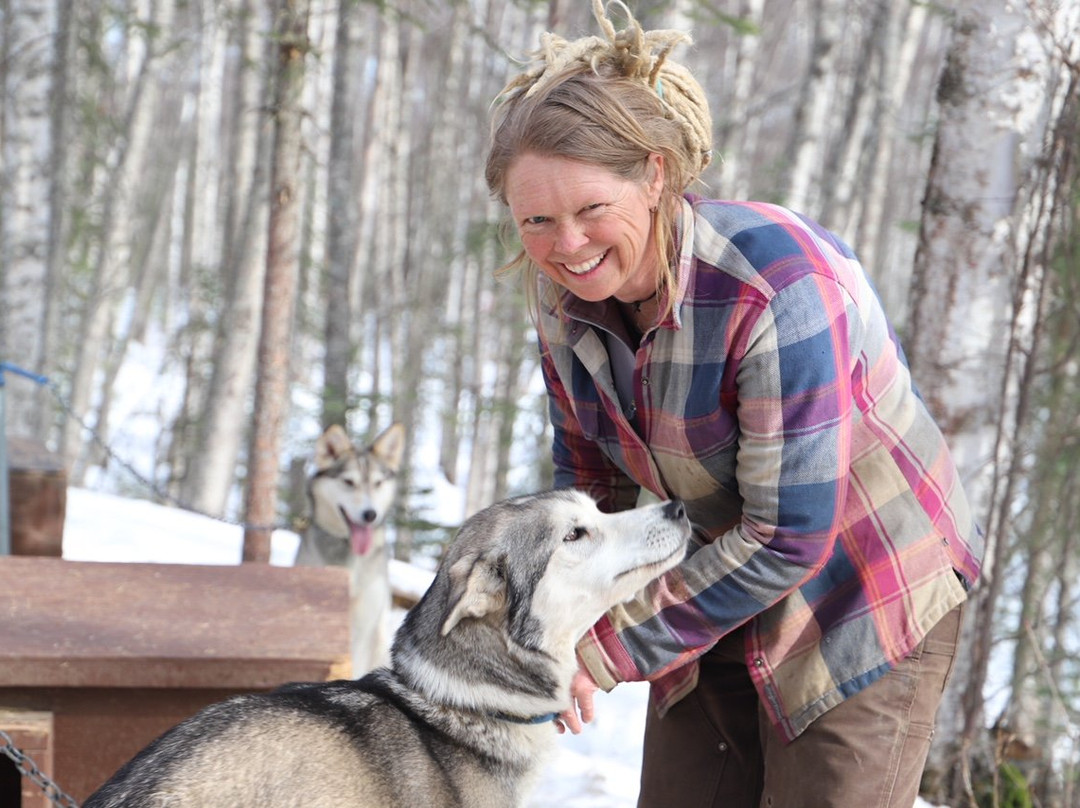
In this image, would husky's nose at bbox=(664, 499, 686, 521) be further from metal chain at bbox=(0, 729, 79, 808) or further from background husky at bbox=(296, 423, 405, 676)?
background husky at bbox=(296, 423, 405, 676)

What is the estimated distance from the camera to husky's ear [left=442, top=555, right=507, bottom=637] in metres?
2.31

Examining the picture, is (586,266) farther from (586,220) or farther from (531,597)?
(531,597)

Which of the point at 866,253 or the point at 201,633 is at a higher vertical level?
the point at 866,253

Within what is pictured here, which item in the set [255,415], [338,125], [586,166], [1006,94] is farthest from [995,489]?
[338,125]

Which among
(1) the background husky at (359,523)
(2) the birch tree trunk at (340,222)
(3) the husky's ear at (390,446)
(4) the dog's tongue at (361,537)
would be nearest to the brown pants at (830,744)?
(1) the background husky at (359,523)

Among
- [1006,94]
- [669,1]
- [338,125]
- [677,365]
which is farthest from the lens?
[338,125]

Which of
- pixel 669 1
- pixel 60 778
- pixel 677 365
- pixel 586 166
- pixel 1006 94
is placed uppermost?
pixel 669 1

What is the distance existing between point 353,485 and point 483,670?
363 centimetres

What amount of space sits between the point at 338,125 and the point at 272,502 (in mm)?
4980

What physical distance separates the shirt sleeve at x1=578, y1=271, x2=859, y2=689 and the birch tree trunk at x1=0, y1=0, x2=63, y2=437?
24.4 ft

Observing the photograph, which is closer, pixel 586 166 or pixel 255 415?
pixel 586 166

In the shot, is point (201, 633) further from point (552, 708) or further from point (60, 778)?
point (552, 708)

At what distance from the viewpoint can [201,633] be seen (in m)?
3.07

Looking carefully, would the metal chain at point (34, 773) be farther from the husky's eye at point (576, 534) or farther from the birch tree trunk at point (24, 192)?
the birch tree trunk at point (24, 192)
